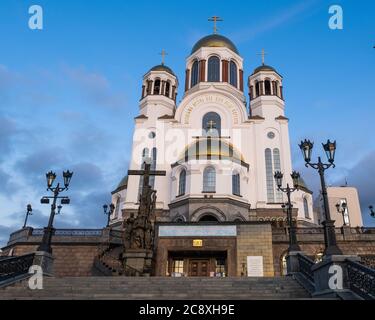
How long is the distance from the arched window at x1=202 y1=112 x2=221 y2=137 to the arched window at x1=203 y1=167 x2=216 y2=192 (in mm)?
6666

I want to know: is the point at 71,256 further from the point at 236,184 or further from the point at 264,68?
the point at 264,68

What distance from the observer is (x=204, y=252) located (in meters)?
21.1

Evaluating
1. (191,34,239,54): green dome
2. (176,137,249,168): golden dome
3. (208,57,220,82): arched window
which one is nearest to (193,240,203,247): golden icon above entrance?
(176,137,249,168): golden dome

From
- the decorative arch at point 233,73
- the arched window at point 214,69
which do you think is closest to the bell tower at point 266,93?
the decorative arch at point 233,73

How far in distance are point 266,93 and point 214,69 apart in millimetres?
7297

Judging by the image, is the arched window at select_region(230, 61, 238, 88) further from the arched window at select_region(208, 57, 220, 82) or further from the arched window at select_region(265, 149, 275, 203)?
the arched window at select_region(265, 149, 275, 203)

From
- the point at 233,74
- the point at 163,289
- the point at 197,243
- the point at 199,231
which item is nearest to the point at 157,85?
the point at 233,74

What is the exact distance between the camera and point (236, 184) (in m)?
29.8

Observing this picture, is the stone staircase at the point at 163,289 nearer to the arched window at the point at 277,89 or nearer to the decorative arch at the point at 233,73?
the arched window at the point at 277,89

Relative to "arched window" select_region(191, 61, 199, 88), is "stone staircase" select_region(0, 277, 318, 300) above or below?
below

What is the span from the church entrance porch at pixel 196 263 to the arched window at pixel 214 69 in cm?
2495

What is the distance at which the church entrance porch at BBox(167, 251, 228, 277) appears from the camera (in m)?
21.3
